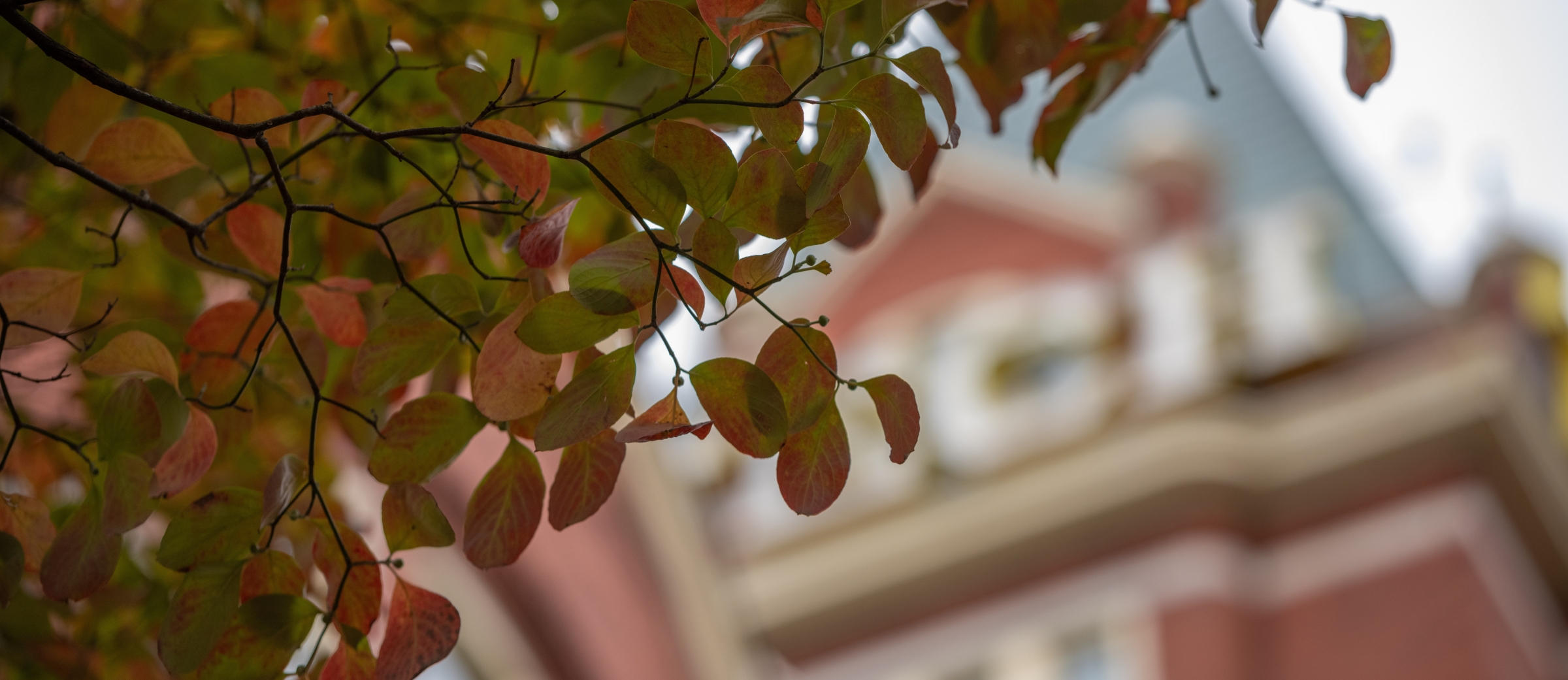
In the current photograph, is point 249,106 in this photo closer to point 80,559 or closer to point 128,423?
point 128,423

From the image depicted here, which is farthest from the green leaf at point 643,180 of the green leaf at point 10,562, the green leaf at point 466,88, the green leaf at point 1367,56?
the green leaf at point 1367,56

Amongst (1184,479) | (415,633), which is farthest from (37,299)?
(1184,479)

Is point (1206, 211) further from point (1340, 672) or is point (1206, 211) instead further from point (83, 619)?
point (83, 619)

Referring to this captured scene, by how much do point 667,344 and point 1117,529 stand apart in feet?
26.9

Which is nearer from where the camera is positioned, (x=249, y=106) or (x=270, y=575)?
(x=270, y=575)

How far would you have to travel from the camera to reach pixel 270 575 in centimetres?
122

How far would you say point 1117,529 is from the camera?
885 centimetres

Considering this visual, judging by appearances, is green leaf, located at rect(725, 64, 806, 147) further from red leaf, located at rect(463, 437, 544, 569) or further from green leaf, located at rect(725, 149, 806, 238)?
red leaf, located at rect(463, 437, 544, 569)

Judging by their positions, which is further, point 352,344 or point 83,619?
point 83,619

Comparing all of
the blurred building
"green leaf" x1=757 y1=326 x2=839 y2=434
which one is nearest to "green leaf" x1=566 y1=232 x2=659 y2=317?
"green leaf" x1=757 y1=326 x2=839 y2=434

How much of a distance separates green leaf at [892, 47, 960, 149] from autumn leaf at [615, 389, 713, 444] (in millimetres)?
304

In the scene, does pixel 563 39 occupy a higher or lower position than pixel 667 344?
higher

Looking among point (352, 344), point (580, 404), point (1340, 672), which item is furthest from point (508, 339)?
point (1340, 672)

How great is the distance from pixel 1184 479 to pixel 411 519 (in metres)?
8.01
